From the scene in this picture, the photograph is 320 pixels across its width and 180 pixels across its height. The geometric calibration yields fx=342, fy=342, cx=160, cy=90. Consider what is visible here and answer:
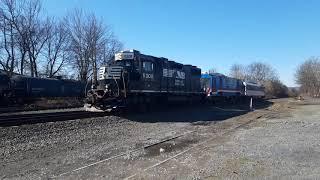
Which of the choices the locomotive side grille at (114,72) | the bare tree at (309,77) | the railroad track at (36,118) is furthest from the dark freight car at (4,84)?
the bare tree at (309,77)

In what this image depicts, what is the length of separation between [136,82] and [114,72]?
1.58m

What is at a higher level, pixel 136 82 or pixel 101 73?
pixel 101 73

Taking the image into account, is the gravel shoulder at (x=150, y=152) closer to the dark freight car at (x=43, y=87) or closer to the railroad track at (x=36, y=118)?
the railroad track at (x=36, y=118)

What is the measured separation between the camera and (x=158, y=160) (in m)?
8.76

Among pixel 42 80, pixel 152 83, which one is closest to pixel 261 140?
pixel 152 83

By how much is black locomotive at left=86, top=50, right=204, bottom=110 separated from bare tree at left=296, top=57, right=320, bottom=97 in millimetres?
94926

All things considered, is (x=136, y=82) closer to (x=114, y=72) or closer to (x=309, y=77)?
(x=114, y=72)

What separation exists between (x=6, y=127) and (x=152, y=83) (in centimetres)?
1043

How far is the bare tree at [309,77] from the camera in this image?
4348 inches

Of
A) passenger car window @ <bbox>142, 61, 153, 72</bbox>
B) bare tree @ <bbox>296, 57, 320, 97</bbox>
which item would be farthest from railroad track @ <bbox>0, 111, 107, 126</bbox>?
bare tree @ <bbox>296, 57, 320, 97</bbox>

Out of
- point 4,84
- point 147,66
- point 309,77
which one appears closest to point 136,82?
point 147,66

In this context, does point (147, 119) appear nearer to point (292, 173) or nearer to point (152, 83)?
point (152, 83)

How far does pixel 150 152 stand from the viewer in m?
9.84

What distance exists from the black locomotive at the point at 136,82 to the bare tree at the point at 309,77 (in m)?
94.9
